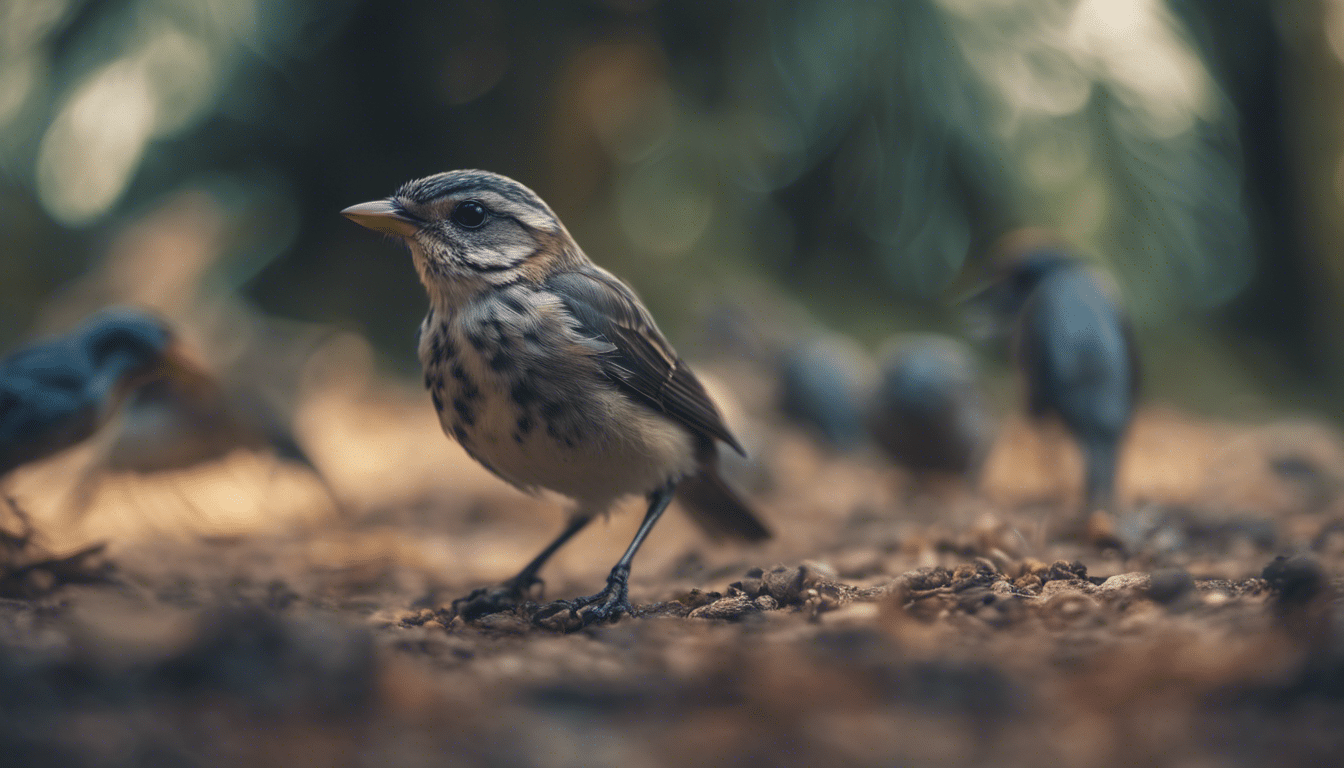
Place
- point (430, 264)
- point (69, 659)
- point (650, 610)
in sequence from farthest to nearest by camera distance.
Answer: point (430, 264) → point (650, 610) → point (69, 659)

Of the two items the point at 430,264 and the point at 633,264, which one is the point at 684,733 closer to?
the point at 430,264

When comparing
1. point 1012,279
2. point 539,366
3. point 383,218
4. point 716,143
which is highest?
point 716,143

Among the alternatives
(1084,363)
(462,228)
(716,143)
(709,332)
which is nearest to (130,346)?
(462,228)

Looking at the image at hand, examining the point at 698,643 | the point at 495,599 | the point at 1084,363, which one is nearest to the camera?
the point at 698,643

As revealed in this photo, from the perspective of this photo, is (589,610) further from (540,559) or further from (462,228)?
(462,228)

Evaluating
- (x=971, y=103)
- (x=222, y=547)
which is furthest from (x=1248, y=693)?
(x=971, y=103)

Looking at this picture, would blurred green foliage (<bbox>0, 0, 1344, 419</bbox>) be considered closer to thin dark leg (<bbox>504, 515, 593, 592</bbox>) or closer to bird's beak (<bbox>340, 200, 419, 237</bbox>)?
thin dark leg (<bbox>504, 515, 593, 592</bbox>)
